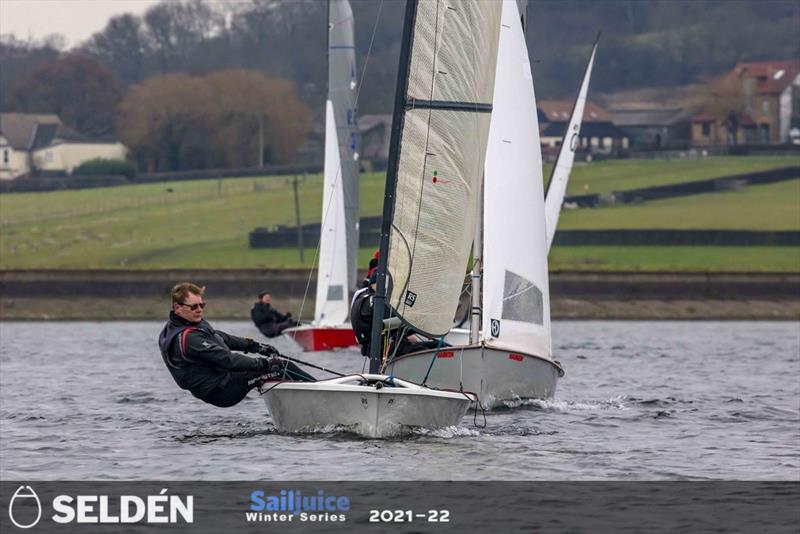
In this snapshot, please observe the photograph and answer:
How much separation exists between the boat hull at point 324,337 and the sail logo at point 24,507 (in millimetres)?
22015

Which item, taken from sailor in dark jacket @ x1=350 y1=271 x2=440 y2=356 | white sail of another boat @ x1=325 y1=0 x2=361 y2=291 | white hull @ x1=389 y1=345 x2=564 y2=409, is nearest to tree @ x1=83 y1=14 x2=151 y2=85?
white sail of another boat @ x1=325 y1=0 x2=361 y2=291

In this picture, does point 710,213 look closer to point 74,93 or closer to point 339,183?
point 339,183

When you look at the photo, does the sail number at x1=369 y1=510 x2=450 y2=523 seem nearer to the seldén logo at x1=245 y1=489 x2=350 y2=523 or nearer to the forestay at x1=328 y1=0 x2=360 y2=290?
the seldén logo at x1=245 y1=489 x2=350 y2=523

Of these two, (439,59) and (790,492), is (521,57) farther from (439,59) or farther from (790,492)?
(790,492)

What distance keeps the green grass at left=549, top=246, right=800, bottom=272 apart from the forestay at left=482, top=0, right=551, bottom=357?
38.6 m

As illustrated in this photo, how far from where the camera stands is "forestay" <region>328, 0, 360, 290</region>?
40.4m

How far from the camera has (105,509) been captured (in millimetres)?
13969

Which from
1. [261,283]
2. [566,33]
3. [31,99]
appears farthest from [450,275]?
[31,99]

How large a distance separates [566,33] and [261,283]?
6623cm

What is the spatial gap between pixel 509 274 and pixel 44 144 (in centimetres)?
11770

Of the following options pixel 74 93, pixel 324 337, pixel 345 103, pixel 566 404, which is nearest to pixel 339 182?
pixel 345 103

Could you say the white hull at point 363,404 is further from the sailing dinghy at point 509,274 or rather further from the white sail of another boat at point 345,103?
the white sail of another boat at point 345,103

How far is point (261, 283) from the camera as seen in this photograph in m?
61.7

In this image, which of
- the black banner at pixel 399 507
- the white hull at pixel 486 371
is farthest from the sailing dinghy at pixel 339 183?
the black banner at pixel 399 507
